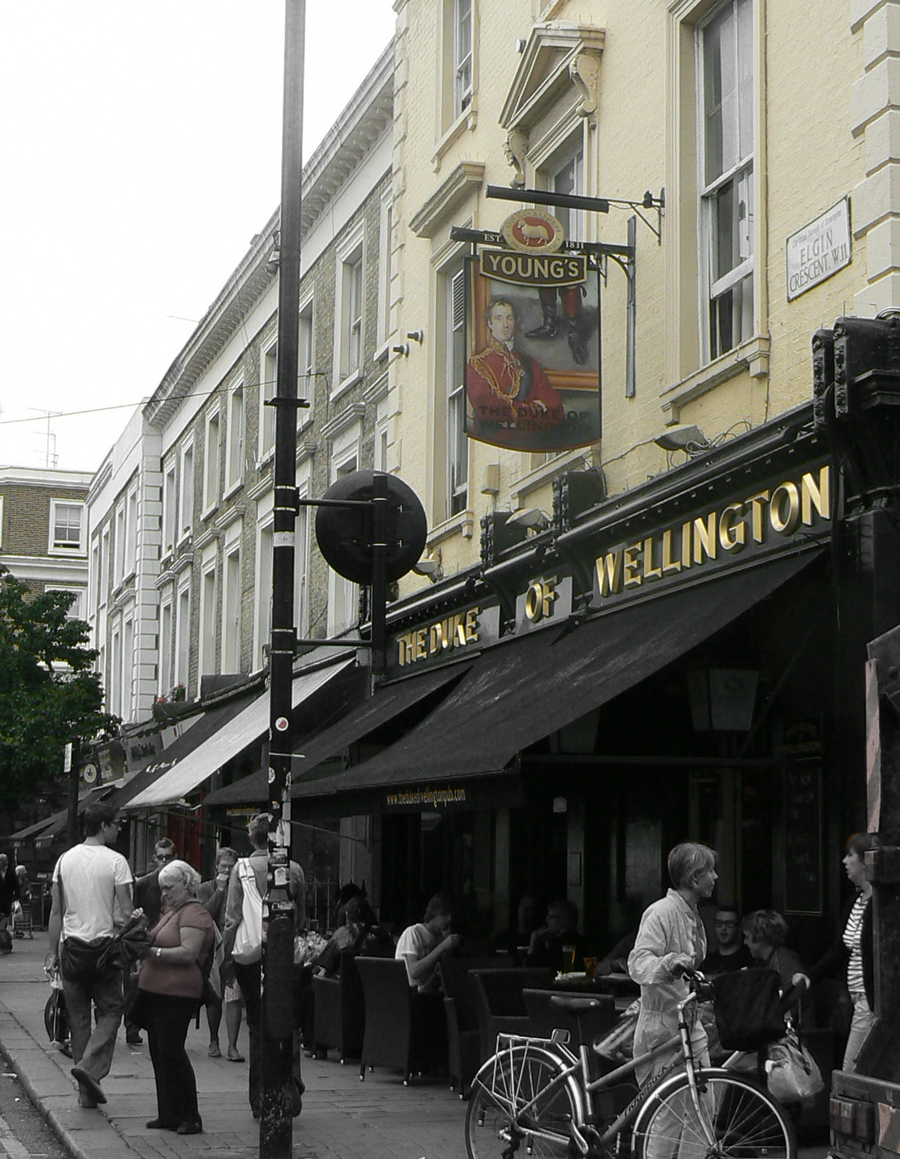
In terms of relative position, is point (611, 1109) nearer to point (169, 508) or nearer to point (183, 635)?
point (183, 635)

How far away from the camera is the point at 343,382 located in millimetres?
21922

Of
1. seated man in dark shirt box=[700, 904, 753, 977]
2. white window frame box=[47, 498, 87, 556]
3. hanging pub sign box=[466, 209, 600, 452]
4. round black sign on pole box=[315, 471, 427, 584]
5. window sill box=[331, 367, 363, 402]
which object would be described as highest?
white window frame box=[47, 498, 87, 556]

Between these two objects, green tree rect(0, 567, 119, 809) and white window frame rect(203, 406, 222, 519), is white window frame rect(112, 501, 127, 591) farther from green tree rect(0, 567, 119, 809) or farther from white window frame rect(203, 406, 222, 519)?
white window frame rect(203, 406, 222, 519)

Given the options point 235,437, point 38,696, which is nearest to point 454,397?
point 235,437

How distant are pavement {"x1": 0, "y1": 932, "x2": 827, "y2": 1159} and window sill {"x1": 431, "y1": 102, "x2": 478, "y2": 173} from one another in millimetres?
9264

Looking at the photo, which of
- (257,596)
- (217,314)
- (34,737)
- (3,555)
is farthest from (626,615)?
(3,555)

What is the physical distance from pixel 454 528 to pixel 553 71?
4.55 metres

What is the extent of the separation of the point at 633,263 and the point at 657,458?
1.73 metres

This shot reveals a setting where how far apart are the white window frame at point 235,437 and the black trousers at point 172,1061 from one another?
18.6 metres

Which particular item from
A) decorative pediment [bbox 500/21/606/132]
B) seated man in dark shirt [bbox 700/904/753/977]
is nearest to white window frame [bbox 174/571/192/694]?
decorative pediment [bbox 500/21/606/132]

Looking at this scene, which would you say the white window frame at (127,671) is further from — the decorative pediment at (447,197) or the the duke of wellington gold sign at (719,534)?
the the duke of wellington gold sign at (719,534)

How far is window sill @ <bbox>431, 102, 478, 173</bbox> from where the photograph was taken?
54.1 ft

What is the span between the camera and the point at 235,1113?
1066 centimetres

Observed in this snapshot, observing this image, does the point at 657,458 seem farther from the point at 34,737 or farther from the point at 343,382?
the point at 34,737
